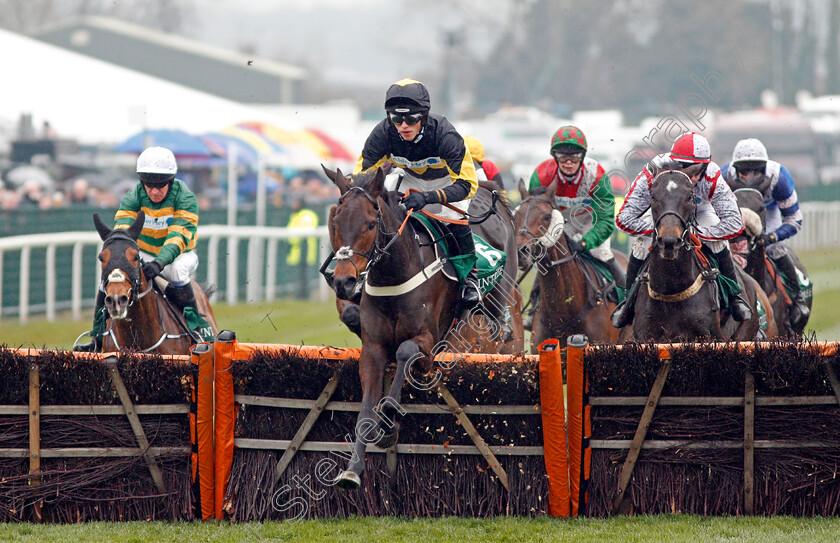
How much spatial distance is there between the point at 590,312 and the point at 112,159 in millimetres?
17020

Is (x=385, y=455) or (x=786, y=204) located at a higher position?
(x=786, y=204)

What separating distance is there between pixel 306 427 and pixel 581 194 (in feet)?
11.0

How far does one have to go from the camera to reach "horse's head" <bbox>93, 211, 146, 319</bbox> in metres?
6.02

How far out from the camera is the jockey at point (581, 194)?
759 centimetres

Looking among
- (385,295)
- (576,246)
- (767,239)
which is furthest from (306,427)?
(767,239)

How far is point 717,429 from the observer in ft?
17.5

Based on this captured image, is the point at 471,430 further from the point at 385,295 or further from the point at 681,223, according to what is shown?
the point at 681,223

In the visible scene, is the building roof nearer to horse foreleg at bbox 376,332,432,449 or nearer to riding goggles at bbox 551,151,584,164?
riding goggles at bbox 551,151,584,164

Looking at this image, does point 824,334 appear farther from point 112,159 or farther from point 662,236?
point 112,159

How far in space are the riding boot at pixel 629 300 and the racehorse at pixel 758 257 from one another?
0.90 meters

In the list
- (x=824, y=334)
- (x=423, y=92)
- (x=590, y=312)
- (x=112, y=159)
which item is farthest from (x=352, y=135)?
(x=423, y=92)

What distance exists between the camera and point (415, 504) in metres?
5.46

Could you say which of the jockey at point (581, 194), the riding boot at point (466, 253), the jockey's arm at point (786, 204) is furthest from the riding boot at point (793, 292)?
the riding boot at point (466, 253)

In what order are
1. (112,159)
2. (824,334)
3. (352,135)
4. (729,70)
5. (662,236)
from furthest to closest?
(729,70), (352,135), (112,159), (824,334), (662,236)
